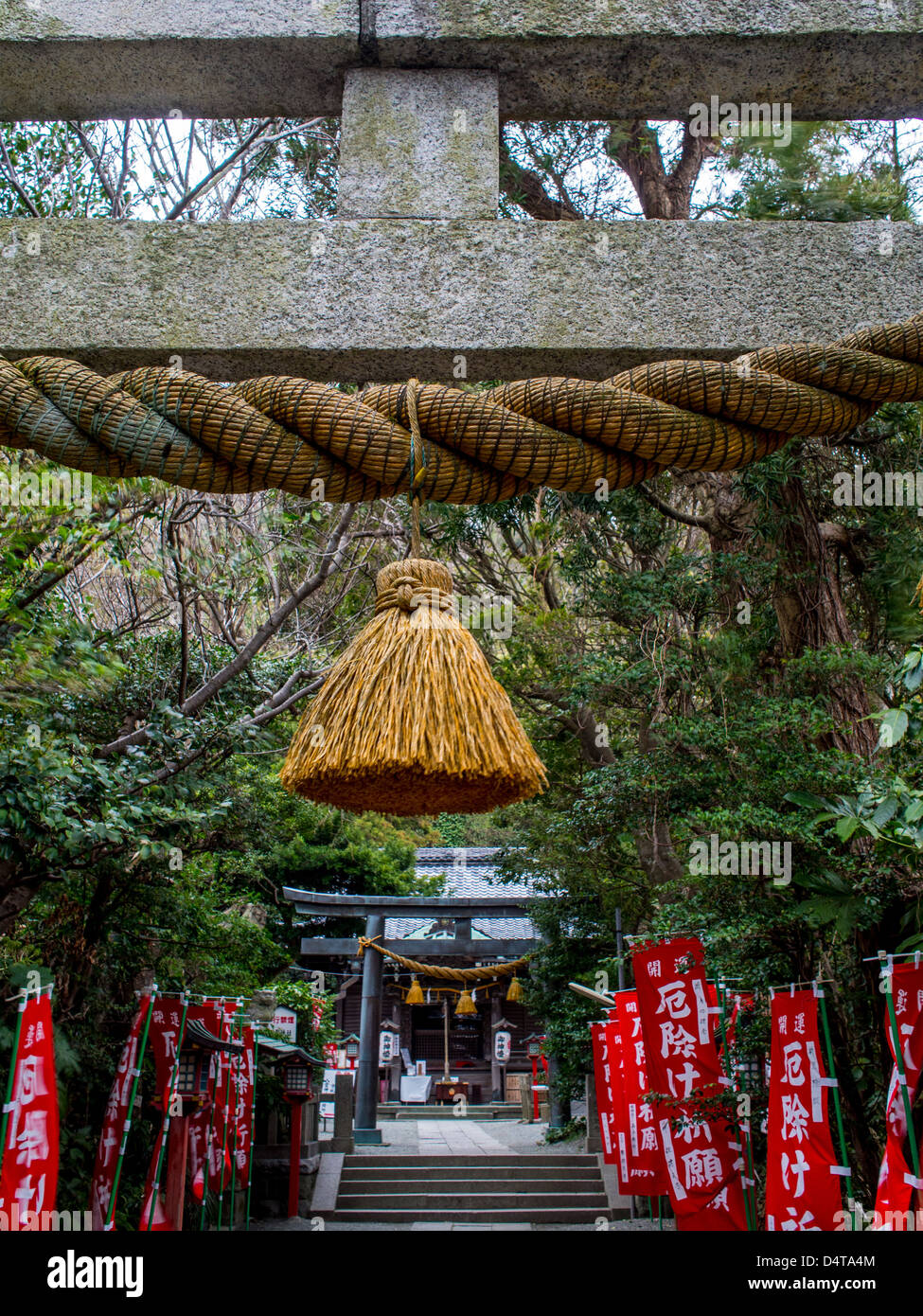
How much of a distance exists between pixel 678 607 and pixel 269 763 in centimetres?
427

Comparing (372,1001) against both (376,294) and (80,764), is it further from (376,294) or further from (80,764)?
(376,294)

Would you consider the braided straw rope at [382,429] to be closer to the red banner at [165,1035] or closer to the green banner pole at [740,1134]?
the green banner pole at [740,1134]

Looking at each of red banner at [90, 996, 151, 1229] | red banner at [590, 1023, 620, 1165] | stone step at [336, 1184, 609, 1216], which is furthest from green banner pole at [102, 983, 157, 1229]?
stone step at [336, 1184, 609, 1216]

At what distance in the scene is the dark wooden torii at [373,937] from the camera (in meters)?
15.5

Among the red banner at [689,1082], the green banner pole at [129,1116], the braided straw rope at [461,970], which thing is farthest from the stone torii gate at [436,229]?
the braided straw rope at [461,970]

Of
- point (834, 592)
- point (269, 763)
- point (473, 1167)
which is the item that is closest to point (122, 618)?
point (269, 763)

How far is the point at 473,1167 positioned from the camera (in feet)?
42.1

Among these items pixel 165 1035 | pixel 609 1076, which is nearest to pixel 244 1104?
pixel 165 1035

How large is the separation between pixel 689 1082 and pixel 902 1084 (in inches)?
88.1

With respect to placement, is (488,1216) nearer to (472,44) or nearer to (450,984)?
(450,984)

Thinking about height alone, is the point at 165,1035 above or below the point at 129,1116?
above

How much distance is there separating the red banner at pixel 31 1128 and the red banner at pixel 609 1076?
5447mm

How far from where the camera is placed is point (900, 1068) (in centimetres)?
403

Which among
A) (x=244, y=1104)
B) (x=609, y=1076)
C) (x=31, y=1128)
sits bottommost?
(x=244, y=1104)
